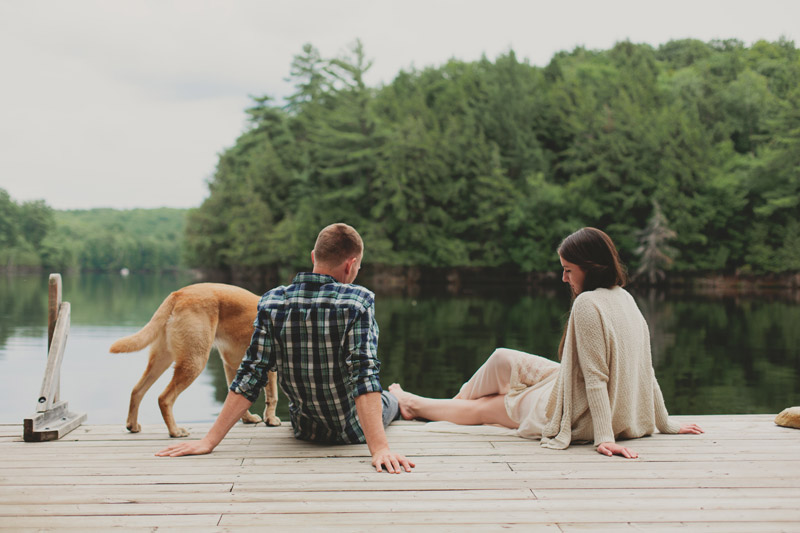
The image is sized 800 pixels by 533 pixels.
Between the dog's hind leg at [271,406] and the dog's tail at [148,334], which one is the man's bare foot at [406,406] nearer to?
the dog's hind leg at [271,406]

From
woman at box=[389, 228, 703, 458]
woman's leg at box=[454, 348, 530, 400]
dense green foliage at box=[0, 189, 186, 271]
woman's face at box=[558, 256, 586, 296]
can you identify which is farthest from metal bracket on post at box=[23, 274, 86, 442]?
dense green foliage at box=[0, 189, 186, 271]

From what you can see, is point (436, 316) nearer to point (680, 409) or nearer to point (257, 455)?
point (680, 409)

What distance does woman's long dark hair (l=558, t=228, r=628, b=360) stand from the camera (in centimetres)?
333

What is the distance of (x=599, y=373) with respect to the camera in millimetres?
3234

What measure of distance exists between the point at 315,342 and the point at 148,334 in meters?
1.17

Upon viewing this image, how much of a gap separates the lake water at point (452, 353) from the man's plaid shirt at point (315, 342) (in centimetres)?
662

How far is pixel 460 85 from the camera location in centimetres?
5212

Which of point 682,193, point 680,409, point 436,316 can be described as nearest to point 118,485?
point 680,409

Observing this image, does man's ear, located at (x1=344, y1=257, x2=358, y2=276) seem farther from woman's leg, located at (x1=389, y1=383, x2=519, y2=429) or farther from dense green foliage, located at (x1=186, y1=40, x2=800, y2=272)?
dense green foliage, located at (x1=186, y1=40, x2=800, y2=272)

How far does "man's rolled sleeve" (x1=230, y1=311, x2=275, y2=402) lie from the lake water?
21.7 feet

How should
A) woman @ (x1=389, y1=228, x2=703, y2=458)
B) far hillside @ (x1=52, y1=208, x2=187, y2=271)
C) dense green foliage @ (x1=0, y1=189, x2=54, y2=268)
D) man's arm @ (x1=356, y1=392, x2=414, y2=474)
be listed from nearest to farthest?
man's arm @ (x1=356, y1=392, x2=414, y2=474)
woman @ (x1=389, y1=228, x2=703, y2=458)
dense green foliage @ (x1=0, y1=189, x2=54, y2=268)
far hillside @ (x1=52, y1=208, x2=187, y2=271)

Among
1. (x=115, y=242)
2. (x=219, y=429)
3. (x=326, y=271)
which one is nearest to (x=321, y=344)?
A: (x=326, y=271)

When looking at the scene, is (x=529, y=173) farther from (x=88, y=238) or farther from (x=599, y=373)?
(x=88, y=238)

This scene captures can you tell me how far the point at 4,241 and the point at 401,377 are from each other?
81735 mm
